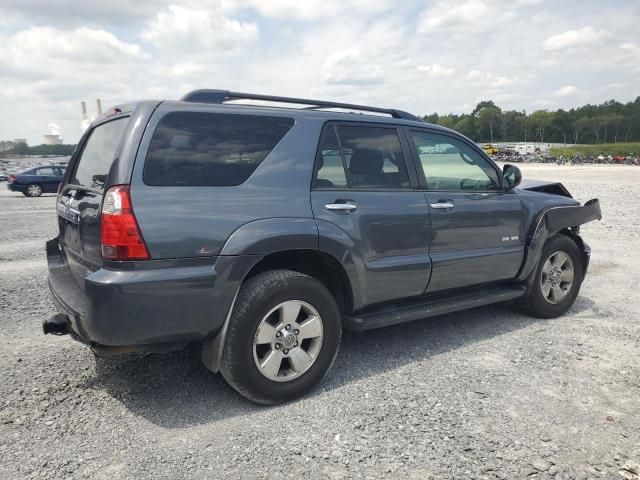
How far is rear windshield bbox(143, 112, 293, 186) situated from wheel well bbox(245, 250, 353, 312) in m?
0.56

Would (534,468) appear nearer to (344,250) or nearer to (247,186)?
(344,250)

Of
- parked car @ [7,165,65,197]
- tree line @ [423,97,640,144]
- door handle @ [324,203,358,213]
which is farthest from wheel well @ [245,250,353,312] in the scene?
tree line @ [423,97,640,144]

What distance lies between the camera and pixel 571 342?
4.21m

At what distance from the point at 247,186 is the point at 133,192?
658 mm

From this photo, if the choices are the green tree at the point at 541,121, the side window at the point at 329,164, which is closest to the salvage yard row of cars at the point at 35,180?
the side window at the point at 329,164

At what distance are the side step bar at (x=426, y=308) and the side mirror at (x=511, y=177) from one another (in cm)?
93

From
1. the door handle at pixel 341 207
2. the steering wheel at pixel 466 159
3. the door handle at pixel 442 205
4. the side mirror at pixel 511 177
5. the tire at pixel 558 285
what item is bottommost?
the tire at pixel 558 285

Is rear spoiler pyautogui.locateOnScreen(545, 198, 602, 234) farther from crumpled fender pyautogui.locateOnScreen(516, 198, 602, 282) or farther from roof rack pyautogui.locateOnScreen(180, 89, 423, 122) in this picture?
roof rack pyautogui.locateOnScreen(180, 89, 423, 122)

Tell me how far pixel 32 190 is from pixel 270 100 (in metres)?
21.5

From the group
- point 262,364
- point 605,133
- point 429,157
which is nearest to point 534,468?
point 262,364

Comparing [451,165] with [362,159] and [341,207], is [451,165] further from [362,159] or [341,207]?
[341,207]

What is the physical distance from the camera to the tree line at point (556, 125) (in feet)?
423

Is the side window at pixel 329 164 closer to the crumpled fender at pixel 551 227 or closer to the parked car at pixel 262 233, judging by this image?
the parked car at pixel 262 233

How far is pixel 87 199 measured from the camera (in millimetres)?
2988
